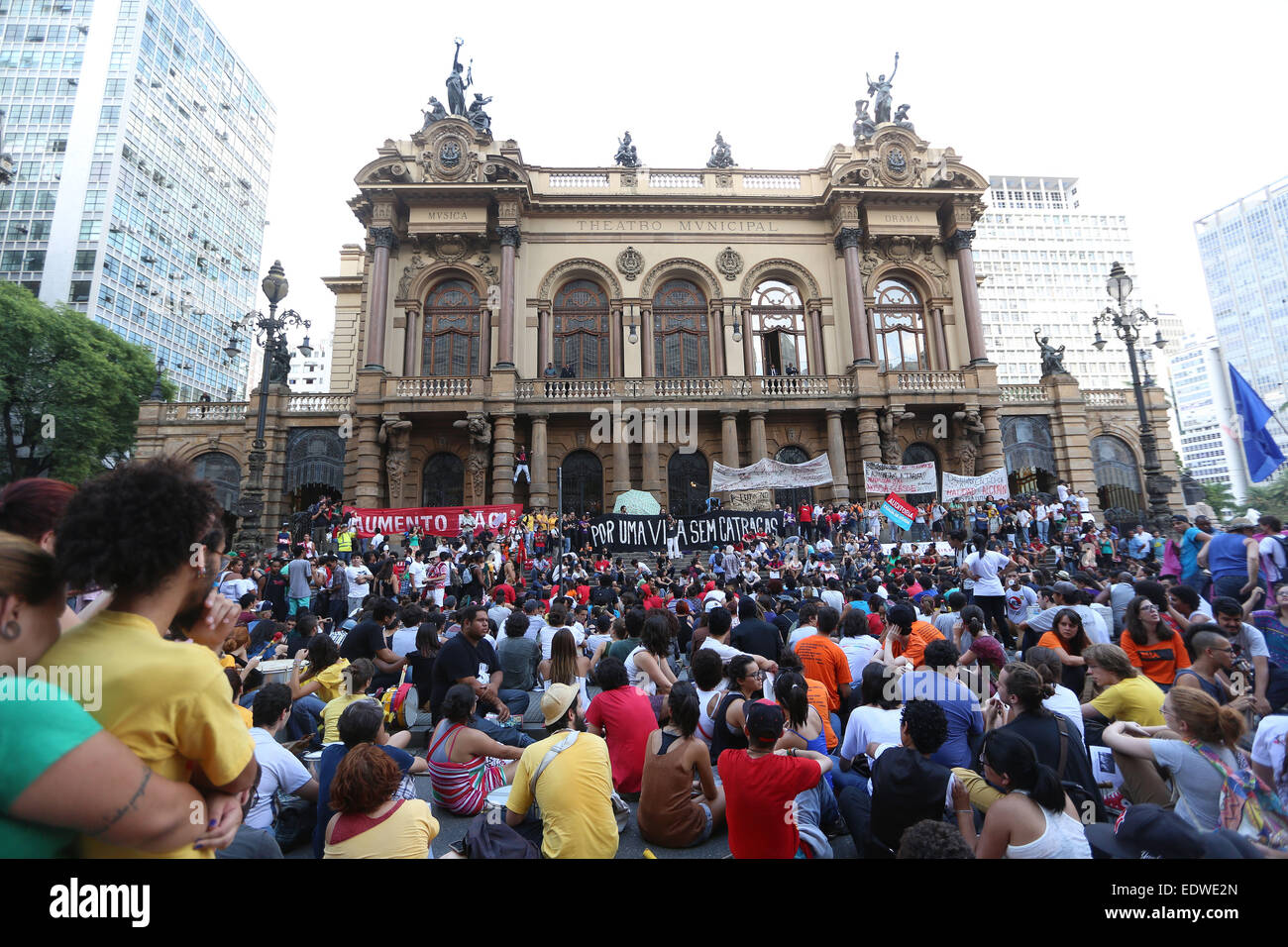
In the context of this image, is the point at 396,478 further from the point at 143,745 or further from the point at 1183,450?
the point at 1183,450

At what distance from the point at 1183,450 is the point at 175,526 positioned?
129477mm

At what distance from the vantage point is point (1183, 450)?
98.0m

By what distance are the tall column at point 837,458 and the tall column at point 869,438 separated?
2.42ft

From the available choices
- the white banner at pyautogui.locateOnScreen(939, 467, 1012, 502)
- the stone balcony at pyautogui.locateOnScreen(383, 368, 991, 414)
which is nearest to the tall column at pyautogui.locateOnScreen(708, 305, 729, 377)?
the stone balcony at pyautogui.locateOnScreen(383, 368, 991, 414)

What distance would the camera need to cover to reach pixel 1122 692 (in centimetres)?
427

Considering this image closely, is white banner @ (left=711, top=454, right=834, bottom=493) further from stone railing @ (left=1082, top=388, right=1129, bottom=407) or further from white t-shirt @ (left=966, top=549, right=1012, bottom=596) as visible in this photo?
stone railing @ (left=1082, top=388, right=1129, bottom=407)

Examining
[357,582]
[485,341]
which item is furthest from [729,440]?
[357,582]

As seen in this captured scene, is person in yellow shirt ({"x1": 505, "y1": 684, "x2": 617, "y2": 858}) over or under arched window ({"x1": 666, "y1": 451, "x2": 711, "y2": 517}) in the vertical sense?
under

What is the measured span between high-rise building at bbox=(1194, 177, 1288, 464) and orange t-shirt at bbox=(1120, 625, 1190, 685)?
56748 mm

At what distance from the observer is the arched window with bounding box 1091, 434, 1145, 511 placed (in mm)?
27094

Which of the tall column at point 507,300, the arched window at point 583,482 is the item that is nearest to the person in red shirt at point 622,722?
the arched window at point 583,482

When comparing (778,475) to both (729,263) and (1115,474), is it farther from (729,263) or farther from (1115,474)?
(1115,474)

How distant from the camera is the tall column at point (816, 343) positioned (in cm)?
2677

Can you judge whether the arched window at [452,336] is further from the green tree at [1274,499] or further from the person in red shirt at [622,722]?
the green tree at [1274,499]
